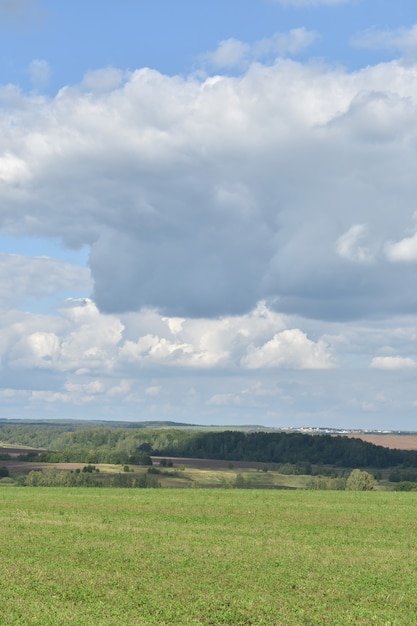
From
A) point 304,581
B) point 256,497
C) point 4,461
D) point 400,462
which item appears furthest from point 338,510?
point 400,462

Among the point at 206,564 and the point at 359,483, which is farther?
the point at 359,483

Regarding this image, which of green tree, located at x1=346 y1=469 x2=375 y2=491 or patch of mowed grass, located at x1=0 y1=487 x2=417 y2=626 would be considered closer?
patch of mowed grass, located at x1=0 y1=487 x2=417 y2=626

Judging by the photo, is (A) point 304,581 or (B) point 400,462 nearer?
(A) point 304,581

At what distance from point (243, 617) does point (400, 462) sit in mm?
148614

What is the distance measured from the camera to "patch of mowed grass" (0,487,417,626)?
2342cm

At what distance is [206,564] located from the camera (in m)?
31.2

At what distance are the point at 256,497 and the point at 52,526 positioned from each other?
24878mm

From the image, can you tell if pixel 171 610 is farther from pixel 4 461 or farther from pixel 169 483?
pixel 4 461

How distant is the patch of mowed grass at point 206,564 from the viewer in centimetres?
2342

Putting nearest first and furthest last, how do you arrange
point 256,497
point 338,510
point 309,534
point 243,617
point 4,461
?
point 243,617 → point 309,534 → point 338,510 → point 256,497 → point 4,461

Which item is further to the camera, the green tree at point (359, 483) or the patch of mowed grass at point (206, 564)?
the green tree at point (359, 483)

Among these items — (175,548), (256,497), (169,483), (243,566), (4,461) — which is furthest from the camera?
(4,461)

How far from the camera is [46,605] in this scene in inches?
934

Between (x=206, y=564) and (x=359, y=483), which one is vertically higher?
(x=206, y=564)
